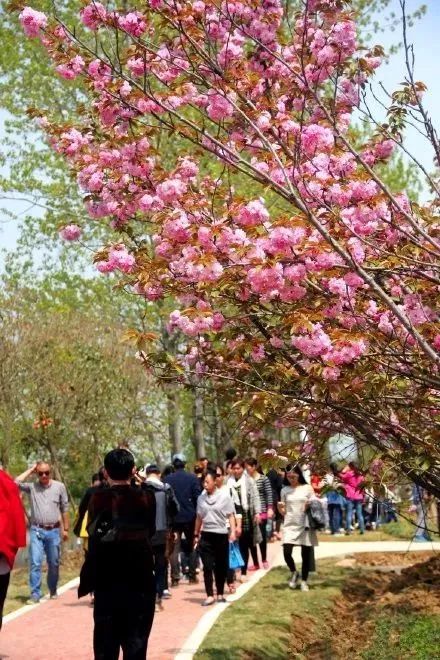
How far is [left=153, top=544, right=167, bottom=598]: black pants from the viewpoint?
14531 millimetres

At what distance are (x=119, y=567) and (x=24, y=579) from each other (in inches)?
482

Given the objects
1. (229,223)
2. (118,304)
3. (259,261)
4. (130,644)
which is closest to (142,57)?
(229,223)

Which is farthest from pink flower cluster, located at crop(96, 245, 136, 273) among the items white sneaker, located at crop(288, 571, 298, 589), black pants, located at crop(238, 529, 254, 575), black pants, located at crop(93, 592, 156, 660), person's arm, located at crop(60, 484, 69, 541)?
black pants, located at crop(238, 529, 254, 575)

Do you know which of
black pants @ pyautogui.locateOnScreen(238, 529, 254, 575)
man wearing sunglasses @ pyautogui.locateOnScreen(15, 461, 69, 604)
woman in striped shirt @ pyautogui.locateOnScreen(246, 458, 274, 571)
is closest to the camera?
man wearing sunglasses @ pyautogui.locateOnScreen(15, 461, 69, 604)

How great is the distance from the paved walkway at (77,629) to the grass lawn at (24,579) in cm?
44

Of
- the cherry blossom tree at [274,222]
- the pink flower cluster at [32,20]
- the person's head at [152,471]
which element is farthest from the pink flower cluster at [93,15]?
the person's head at [152,471]

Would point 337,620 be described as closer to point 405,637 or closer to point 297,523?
point 405,637

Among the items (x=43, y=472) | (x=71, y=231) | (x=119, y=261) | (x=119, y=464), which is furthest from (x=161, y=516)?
(x=119, y=464)

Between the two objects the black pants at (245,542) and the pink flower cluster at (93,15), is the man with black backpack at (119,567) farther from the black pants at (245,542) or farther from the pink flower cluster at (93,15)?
the black pants at (245,542)

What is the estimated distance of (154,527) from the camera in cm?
788

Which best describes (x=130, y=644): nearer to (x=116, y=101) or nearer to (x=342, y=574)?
(x=116, y=101)

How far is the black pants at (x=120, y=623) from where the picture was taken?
7594mm

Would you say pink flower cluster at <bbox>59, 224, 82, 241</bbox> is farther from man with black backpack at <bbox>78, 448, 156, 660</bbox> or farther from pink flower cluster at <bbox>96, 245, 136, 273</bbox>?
man with black backpack at <bbox>78, 448, 156, 660</bbox>

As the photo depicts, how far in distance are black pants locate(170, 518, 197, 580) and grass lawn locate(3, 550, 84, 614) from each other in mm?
1910
